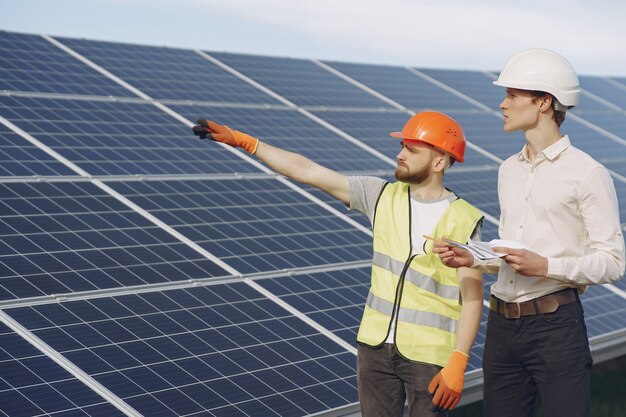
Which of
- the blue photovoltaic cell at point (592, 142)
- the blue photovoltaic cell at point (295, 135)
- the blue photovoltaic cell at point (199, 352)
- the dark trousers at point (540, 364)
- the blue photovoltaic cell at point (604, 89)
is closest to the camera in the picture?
the dark trousers at point (540, 364)

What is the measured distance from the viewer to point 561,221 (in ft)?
19.9

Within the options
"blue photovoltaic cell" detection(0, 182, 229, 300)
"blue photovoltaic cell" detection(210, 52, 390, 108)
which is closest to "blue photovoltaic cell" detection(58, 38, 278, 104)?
"blue photovoltaic cell" detection(210, 52, 390, 108)

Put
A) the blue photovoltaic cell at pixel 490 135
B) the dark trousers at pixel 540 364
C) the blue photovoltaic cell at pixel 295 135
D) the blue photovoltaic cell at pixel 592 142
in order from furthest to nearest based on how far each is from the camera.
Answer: the blue photovoltaic cell at pixel 592 142
the blue photovoltaic cell at pixel 490 135
the blue photovoltaic cell at pixel 295 135
the dark trousers at pixel 540 364

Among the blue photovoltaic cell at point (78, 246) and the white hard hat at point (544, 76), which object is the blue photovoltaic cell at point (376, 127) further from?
the white hard hat at point (544, 76)

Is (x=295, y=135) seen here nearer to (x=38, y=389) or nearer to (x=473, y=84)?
(x=38, y=389)

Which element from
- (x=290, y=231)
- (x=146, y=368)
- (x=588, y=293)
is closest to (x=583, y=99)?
(x=588, y=293)

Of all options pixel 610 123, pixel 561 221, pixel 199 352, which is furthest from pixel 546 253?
pixel 610 123

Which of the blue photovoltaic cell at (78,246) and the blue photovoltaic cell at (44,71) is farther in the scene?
the blue photovoltaic cell at (44,71)

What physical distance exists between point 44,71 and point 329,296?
18.0ft

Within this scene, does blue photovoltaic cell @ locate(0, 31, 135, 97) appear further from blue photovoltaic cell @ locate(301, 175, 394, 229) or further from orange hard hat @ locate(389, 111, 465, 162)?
orange hard hat @ locate(389, 111, 465, 162)

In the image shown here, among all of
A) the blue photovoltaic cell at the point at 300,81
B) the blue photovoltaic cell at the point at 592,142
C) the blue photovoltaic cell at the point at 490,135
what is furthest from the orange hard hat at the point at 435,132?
the blue photovoltaic cell at the point at 592,142

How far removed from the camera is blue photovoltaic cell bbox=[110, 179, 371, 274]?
1059 centimetres

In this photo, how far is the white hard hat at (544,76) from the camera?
6.16m

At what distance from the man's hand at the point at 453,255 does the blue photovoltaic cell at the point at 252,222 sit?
456 cm
